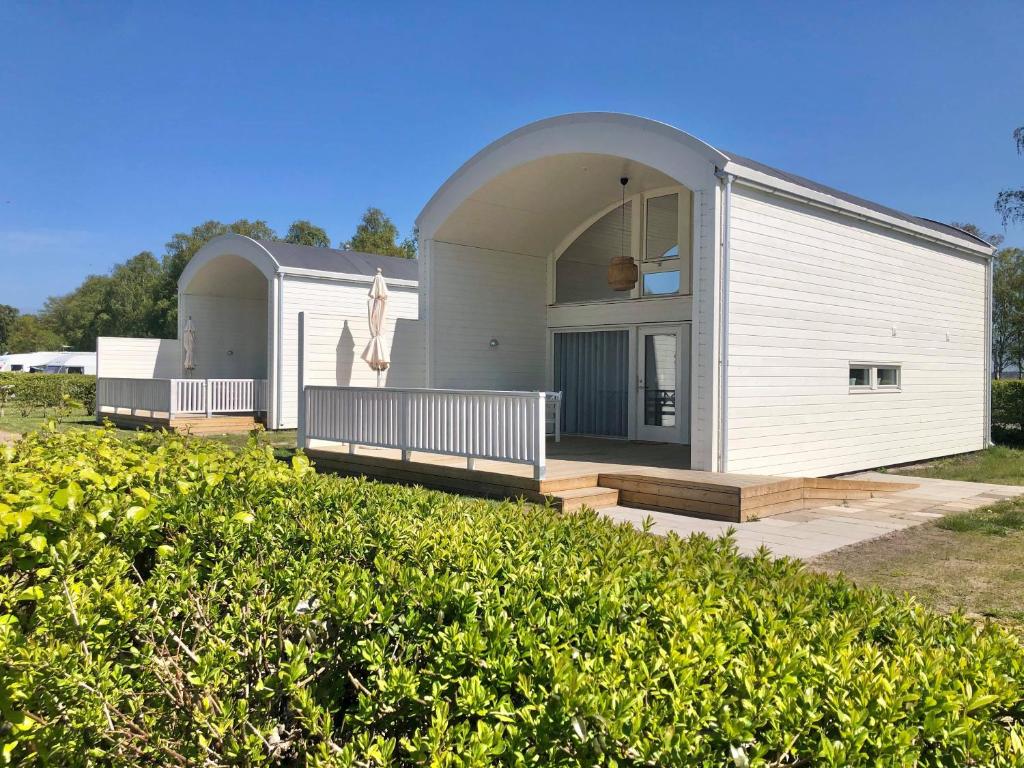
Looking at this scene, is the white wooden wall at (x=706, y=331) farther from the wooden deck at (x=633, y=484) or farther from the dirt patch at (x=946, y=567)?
the dirt patch at (x=946, y=567)

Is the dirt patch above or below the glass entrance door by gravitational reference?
below

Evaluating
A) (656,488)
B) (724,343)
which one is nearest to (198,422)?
(656,488)

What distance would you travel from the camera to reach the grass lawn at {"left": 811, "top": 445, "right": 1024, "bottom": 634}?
4.87 metres

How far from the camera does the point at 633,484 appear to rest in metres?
8.36

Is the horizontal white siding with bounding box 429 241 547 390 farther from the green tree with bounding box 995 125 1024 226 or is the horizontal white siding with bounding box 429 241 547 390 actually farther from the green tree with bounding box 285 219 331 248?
the green tree with bounding box 285 219 331 248

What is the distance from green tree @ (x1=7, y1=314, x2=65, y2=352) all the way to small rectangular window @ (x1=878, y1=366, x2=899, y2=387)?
3057 inches

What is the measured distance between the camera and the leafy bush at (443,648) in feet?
5.00

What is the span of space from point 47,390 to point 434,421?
749 inches

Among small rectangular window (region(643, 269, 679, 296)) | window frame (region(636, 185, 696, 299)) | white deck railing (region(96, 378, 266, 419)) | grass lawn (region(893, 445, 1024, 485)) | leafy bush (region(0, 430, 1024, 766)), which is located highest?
window frame (region(636, 185, 696, 299))

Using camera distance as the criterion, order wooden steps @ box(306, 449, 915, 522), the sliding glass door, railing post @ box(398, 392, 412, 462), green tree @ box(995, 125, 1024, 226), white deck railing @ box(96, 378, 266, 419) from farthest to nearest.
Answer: green tree @ box(995, 125, 1024, 226) → white deck railing @ box(96, 378, 266, 419) → the sliding glass door → railing post @ box(398, 392, 412, 462) → wooden steps @ box(306, 449, 915, 522)

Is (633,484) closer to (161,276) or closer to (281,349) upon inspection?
(281,349)

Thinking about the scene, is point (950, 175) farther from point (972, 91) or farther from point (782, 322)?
point (782, 322)

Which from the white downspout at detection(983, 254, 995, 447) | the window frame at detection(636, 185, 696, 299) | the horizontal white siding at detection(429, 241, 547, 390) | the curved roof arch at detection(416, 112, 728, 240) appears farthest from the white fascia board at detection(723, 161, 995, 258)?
the horizontal white siding at detection(429, 241, 547, 390)

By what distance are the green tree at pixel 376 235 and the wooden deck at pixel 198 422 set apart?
3078 cm
